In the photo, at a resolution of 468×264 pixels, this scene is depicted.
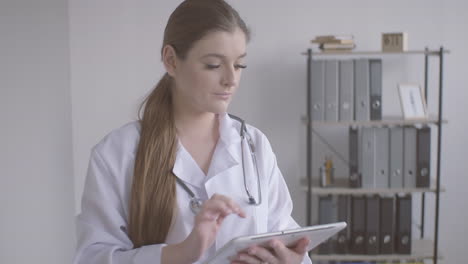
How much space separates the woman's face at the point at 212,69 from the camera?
119 centimetres

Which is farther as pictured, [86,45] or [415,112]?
[86,45]

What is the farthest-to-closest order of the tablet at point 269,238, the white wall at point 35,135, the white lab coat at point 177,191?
the white wall at point 35,135 < the white lab coat at point 177,191 < the tablet at point 269,238

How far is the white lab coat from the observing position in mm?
1167

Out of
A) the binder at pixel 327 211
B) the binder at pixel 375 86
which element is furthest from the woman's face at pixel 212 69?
the binder at pixel 327 211

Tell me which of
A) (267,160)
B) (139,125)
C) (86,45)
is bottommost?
(267,160)

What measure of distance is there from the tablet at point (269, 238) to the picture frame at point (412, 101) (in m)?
1.94

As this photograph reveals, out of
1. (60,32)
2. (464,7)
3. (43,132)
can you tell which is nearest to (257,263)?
(43,132)

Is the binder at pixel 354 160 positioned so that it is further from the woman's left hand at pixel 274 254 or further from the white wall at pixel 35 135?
the woman's left hand at pixel 274 254

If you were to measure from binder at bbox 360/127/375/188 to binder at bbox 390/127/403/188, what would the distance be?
109 mm

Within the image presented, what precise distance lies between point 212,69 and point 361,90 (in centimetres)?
187

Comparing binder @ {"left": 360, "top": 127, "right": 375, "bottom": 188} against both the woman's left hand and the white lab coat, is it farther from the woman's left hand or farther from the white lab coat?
the woman's left hand

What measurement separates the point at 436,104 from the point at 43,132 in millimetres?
2363

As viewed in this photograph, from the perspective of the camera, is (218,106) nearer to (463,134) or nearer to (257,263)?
(257,263)

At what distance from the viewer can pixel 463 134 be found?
10.6 feet
